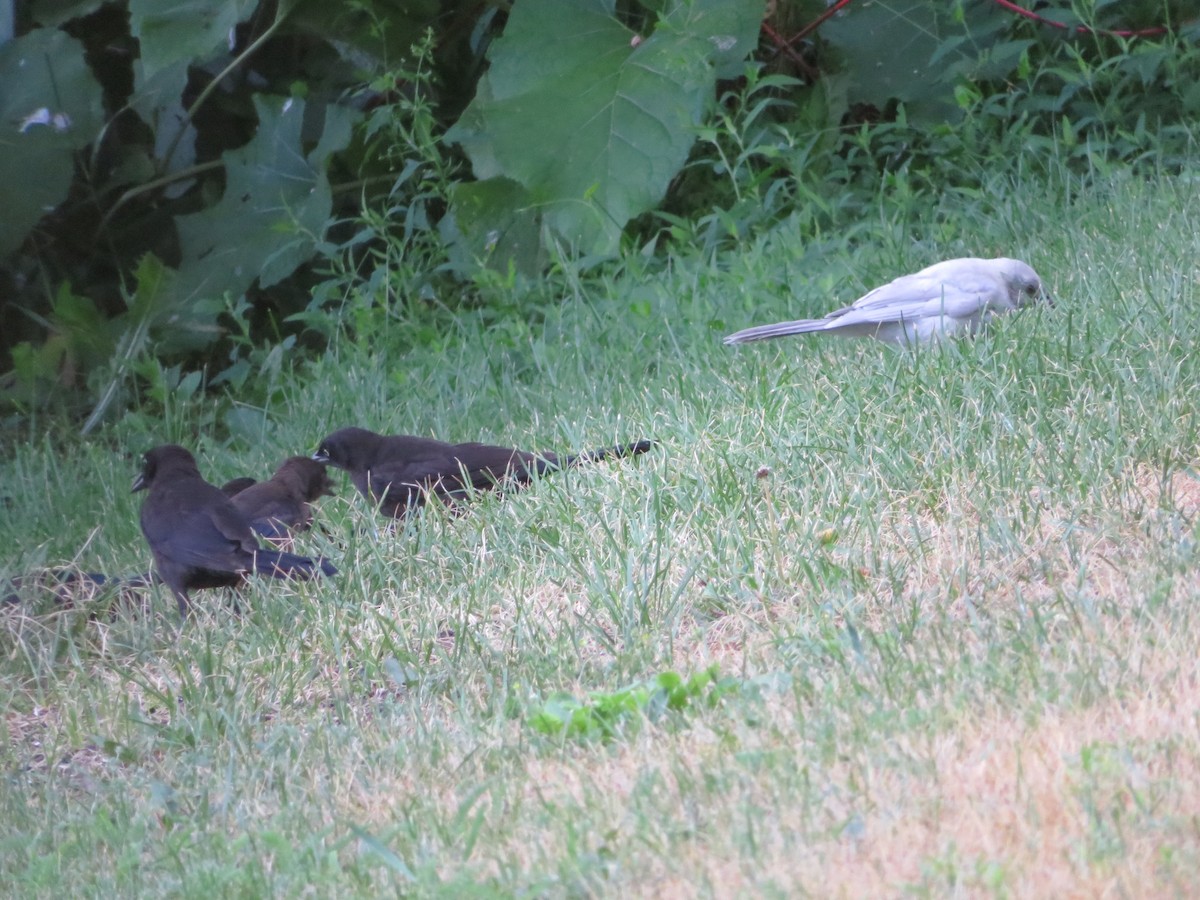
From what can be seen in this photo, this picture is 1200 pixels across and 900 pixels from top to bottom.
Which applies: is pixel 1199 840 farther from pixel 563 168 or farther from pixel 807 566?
pixel 563 168

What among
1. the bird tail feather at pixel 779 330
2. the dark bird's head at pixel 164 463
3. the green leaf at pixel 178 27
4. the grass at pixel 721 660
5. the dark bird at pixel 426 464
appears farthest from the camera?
the green leaf at pixel 178 27

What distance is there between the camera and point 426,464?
5527 millimetres

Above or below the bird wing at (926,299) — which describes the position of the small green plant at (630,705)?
above

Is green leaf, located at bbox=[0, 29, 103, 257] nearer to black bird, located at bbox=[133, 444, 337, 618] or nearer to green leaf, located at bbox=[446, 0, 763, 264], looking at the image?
green leaf, located at bbox=[446, 0, 763, 264]

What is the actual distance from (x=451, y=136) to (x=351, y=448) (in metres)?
3.36

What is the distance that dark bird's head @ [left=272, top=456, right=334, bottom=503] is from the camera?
5.84m

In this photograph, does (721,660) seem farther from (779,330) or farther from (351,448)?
(779,330)

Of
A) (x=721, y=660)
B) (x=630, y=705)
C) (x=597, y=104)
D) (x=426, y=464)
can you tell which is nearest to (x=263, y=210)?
(x=597, y=104)

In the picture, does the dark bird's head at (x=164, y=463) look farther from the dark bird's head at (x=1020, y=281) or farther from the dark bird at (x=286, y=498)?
the dark bird's head at (x=1020, y=281)

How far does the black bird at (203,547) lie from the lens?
15.8ft

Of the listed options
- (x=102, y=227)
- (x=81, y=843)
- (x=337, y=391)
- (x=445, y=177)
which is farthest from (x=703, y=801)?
(x=102, y=227)

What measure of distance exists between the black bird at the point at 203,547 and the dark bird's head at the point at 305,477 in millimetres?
488

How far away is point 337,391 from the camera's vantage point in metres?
7.41

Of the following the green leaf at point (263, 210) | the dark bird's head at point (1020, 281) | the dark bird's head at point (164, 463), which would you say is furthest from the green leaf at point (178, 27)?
the dark bird's head at point (1020, 281)
